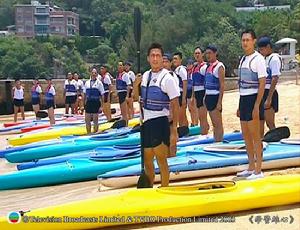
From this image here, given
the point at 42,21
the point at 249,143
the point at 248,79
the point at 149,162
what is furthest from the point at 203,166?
the point at 42,21

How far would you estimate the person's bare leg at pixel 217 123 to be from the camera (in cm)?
862

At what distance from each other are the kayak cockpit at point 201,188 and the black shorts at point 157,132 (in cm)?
61

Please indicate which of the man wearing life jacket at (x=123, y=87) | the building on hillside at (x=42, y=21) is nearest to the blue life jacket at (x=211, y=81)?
the man wearing life jacket at (x=123, y=87)

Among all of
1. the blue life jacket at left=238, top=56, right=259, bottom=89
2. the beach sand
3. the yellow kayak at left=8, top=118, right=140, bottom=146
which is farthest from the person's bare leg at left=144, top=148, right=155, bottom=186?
the yellow kayak at left=8, top=118, right=140, bottom=146

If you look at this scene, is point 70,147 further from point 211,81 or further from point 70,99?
point 70,99

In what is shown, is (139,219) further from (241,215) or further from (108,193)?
(108,193)

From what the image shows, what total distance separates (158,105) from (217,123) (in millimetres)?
2737

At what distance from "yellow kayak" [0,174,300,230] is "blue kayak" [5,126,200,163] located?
16.0 feet

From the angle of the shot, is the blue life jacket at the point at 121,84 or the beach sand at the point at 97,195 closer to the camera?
the beach sand at the point at 97,195

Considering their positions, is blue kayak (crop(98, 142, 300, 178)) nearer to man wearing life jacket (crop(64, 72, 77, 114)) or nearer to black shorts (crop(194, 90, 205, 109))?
black shorts (crop(194, 90, 205, 109))

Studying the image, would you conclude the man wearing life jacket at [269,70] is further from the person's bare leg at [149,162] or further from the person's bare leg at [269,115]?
the person's bare leg at [149,162]

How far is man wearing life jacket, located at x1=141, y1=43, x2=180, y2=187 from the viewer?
20.3 ft

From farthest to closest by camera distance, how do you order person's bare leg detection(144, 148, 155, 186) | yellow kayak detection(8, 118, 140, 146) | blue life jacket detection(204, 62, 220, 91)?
1. yellow kayak detection(8, 118, 140, 146)
2. blue life jacket detection(204, 62, 220, 91)
3. person's bare leg detection(144, 148, 155, 186)

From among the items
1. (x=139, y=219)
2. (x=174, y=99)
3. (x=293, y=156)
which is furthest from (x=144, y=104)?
(x=293, y=156)
